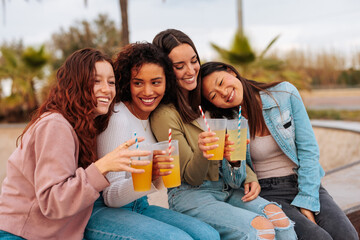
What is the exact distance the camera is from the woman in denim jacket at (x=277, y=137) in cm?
260

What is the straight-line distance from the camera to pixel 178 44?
268 cm

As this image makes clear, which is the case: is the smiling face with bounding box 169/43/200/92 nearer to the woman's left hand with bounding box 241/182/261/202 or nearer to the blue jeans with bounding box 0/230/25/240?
the woman's left hand with bounding box 241/182/261/202

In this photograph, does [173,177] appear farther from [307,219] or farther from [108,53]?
[108,53]

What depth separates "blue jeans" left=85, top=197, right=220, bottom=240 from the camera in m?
1.95

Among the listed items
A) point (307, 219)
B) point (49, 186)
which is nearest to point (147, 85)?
point (49, 186)

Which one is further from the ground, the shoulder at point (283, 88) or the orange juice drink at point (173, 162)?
the shoulder at point (283, 88)

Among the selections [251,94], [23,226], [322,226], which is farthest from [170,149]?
[322,226]

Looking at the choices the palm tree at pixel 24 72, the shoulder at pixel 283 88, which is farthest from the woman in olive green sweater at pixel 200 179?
the palm tree at pixel 24 72

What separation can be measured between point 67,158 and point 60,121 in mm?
198

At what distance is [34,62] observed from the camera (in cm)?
1478

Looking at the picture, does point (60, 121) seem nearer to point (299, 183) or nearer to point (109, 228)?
point (109, 228)

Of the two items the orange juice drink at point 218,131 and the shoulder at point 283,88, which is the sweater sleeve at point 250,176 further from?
the shoulder at point 283,88

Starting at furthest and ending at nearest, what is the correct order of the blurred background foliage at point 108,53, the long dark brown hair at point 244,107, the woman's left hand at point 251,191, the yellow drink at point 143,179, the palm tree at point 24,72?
the palm tree at point 24,72 → the blurred background foliage at point 108,53 → the long dark brown hair at point 244,107 → the woman's left hand at point 251,191 → the yellow drink at point 143,179

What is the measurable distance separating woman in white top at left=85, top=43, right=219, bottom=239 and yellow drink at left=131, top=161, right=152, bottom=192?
0.08 m
